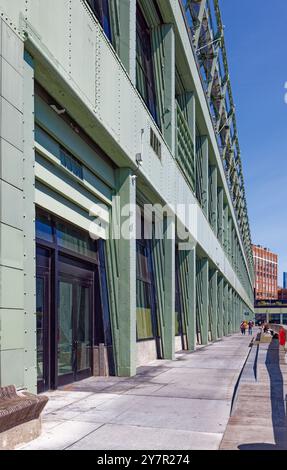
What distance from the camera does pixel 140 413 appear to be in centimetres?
872

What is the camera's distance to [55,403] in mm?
9500

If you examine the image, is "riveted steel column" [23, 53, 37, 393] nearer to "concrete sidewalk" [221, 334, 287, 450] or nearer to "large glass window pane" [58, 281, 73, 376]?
"concrete sidewalk" [221, 334, 287, 450]

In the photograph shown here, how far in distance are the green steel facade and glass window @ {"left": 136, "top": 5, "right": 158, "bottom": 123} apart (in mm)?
58

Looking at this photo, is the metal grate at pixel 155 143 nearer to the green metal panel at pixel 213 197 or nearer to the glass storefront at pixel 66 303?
the glass storefront at pixel 66 303

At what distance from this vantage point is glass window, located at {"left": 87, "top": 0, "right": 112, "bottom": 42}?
43.4ft

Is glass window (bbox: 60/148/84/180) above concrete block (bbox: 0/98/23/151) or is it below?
above

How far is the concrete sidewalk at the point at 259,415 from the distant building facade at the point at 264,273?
171921mm

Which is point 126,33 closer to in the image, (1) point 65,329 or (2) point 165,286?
(1) point 65,329

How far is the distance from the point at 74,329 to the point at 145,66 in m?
10.7

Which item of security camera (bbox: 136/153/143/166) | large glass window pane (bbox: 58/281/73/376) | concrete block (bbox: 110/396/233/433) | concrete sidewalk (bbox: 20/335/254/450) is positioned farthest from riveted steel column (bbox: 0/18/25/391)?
security camera (bbox: 136/153/143/166)

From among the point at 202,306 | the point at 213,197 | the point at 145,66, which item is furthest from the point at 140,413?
the point at 213,197

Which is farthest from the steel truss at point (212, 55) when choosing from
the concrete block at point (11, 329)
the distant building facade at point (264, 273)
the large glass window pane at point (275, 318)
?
the distant building facade at point (264, 273)

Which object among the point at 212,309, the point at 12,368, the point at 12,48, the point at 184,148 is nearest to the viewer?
the point at 12,368

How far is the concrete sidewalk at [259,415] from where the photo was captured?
21.6ft
